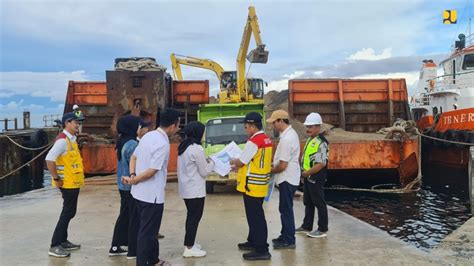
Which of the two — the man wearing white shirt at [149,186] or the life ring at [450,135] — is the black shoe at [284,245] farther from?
the life ring at [450,135]

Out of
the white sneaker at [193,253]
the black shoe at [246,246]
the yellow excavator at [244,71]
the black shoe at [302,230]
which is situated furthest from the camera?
the yellow excavator at [244,71]

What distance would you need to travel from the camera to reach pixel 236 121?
35.4ft

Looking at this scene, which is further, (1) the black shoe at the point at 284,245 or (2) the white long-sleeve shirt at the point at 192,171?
(1) the black shoe at the point at 284,245

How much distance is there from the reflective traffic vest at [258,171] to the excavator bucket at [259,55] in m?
12.6

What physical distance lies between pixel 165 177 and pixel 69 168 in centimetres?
148

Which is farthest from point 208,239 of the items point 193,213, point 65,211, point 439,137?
point 439,137

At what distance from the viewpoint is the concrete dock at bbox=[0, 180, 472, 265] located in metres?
5.23

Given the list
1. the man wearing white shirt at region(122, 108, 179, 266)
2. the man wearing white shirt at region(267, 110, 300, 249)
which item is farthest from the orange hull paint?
the man wearing white shirt at region(122, 108, 179, 266)

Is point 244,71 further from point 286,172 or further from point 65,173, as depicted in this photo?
point 65,173

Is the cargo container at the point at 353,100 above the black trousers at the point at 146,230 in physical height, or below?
above

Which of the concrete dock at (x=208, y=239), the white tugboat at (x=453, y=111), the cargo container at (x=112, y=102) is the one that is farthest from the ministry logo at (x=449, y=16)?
the concrete dock at (x=208, y=239)

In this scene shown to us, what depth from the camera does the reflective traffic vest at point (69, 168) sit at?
5.32 metres

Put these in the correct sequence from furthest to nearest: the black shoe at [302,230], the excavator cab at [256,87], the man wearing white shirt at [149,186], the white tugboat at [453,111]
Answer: the excavator cab at [256,87] < the white tugboat at [453,111] < the black shoe at [302,230] < the man wearing white shirt at [149,186]

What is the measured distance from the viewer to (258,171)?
5117 millimetres
